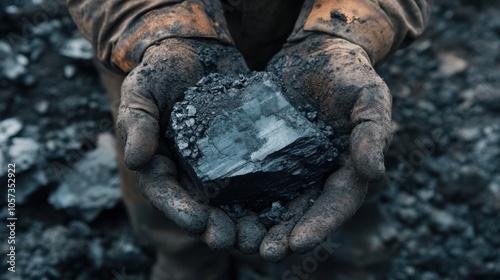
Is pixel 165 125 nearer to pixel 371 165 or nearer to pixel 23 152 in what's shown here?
pixel 371 165

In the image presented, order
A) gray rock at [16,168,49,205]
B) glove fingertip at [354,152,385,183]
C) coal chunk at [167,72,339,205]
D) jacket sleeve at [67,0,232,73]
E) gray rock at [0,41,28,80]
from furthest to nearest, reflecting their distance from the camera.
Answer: gray rock at [0,41,28,80], gray rock at [16,168,49,205], jacket sleeve at [67,0,232,73], coal chunk at [167,72,339,205], glove fingertip at [354,152,385,183]

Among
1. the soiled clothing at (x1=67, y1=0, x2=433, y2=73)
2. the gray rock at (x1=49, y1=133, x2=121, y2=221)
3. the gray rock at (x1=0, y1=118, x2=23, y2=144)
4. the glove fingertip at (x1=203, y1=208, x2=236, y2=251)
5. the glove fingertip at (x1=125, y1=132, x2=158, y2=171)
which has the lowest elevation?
the gray rock at (x1=49, y1=133, x2=121, y2=221)

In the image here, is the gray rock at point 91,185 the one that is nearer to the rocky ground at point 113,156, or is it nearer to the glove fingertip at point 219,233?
the rocky ground at point 113,156

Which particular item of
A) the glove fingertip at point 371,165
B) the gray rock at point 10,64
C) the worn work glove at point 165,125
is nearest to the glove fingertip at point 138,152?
the worn work glove at point 165,125

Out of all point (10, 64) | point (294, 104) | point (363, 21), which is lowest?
point (10, 64)

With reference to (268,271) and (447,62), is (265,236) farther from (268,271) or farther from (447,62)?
(447,62)

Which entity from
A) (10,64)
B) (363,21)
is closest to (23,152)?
(10,64)

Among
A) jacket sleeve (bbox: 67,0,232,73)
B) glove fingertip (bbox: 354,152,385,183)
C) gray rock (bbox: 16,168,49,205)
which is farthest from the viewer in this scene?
gray rock (bbox: 16,168,49,205)

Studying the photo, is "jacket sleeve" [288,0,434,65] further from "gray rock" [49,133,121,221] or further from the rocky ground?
"gray rock" [49,133,121,221]

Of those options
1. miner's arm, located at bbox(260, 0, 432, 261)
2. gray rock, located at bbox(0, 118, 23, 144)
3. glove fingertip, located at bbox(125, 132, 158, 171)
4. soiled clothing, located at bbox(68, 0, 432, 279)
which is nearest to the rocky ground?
gray rock, located at bbox(0, 118, 23, 144)
